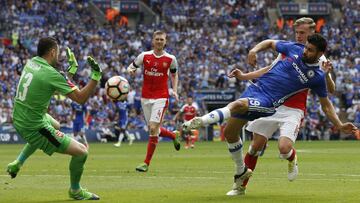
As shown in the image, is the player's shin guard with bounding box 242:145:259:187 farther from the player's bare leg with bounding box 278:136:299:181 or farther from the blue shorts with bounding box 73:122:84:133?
the blue shorts with bounding box 73:122:84:133

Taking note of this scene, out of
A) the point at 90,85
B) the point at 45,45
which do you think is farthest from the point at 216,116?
the point at 45,45

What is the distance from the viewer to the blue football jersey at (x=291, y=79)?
13484mm

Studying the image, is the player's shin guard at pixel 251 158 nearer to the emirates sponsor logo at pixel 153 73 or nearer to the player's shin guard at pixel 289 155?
the player's shin guard at pixel 289 155

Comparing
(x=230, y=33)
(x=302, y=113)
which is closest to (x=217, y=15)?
(x=230, y=33)

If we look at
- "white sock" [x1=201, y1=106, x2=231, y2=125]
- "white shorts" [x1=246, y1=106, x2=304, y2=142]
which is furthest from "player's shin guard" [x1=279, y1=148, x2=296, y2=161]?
"white sock" [x1=201, y1=106, x2=231, y2=125]

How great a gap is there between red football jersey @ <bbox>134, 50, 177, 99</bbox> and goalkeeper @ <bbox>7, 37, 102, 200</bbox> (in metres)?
8.74

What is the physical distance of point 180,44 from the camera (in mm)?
59062

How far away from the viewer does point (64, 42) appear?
55.5 m

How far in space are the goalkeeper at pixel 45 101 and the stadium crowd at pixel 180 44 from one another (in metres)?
32.2

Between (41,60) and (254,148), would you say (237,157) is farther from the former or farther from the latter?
(41,60)

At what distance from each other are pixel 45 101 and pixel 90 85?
808 millimetres

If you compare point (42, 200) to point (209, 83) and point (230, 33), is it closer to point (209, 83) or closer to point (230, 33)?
point (209, 83)

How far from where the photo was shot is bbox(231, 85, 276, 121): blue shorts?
1306cm

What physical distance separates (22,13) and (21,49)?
5.37m
